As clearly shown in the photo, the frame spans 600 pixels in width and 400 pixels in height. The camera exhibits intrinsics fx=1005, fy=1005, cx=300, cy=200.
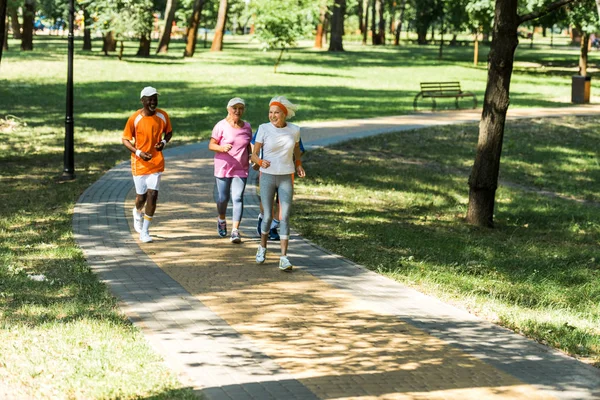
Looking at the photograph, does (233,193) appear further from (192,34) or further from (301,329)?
(192,34)

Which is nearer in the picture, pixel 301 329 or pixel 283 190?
pixel 301 329

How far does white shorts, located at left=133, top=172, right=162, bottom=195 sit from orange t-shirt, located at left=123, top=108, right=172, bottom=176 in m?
0.06

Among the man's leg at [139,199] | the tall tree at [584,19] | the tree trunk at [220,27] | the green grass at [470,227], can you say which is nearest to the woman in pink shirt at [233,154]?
the man's leg at [139,199]

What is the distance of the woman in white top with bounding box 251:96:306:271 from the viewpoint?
10.0 metres

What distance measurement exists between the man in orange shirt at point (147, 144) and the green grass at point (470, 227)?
6.94 feet

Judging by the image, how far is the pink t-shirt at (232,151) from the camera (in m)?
11.2

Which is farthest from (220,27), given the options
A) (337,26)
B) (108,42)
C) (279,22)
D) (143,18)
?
(279,22)

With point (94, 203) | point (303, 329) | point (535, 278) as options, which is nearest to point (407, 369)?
point (303, 329)

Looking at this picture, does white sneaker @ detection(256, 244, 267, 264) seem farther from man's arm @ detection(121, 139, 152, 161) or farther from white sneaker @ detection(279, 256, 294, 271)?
man's arm @ detection(121, 139, 152, 161)

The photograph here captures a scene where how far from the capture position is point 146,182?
37.4 ft

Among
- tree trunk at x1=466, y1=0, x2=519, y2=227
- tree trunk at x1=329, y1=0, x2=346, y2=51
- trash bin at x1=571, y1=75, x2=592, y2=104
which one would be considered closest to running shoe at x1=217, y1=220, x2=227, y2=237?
tree trunk at x1=466, y1=0, x2=519, y2=227

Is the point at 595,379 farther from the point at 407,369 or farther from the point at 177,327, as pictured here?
the point at 177,327

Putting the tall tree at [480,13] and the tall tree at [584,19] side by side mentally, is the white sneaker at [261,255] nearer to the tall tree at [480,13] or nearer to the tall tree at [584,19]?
the tall tree at [584,19]

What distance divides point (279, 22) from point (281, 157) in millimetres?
34128
